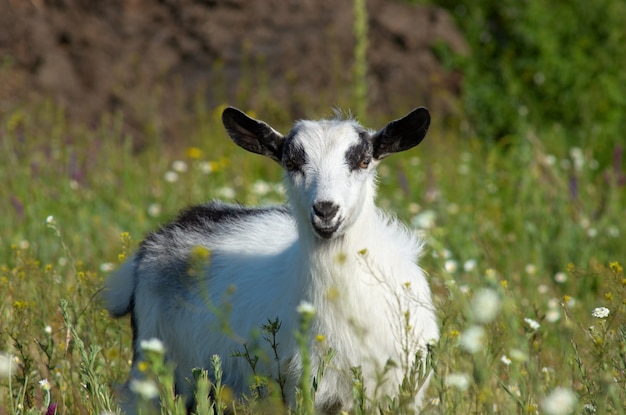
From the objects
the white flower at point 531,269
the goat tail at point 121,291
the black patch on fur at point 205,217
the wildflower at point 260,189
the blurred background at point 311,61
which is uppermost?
the black patch on fur at point 205,217

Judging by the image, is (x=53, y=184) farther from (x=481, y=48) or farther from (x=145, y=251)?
(x=481, y=48)

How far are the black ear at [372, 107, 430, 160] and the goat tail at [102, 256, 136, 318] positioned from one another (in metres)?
1.48

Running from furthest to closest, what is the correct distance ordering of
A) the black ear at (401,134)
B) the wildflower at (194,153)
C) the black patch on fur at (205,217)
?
1. the wildflower at (194,153)
2. the black patch on fur at (205,217)
3. the black ear at (401,134)

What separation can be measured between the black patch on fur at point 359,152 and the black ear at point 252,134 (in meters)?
0.38

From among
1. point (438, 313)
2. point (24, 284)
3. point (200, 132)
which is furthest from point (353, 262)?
point (200, 132)

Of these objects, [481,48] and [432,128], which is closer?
[432,128]

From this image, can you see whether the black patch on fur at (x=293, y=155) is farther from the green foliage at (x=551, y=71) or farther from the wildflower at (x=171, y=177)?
the green foliage at (x=551, y=71)

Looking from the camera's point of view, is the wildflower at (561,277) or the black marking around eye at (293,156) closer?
the black marking around eye at (293,156)

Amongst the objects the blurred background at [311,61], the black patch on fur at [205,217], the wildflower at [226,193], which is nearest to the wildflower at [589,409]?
the black patch on fur at [205,217]

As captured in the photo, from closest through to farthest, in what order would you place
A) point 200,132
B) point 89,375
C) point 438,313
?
point 89,375 → point 438,313 → point 200,132

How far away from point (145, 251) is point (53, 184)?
3.00 metres

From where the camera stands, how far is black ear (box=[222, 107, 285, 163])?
4.03 metres

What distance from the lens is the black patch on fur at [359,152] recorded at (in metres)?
3.72

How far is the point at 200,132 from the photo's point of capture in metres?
8.69
